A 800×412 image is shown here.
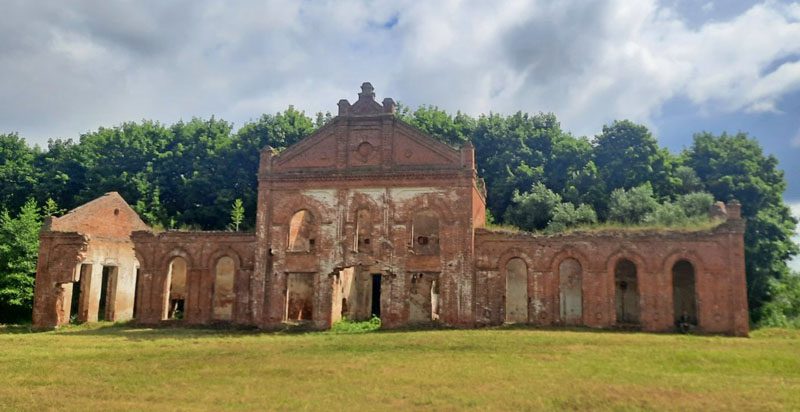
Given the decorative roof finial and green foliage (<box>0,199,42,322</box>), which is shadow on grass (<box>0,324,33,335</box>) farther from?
the decorative roof finial

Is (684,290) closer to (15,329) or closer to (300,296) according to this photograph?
(300,296)

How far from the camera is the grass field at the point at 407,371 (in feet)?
41.3

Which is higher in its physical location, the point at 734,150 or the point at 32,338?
the point at 734,150

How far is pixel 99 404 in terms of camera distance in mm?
12414

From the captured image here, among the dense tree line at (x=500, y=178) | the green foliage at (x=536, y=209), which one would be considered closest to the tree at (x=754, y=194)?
the dense tree line at (x=500, y=178)

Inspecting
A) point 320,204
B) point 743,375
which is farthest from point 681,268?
point 320,204

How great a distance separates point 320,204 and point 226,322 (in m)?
6.79

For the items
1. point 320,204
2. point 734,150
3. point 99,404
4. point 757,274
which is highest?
point 734,150

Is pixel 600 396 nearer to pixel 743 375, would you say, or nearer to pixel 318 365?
pixel 743 375

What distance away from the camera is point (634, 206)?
32656 mm

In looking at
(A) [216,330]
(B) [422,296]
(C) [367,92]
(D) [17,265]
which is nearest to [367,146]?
(C) [367,92]

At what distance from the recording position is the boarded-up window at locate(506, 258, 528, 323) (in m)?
29.3

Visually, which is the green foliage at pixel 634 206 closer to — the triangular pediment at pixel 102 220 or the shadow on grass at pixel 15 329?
the triangular pediment at pixel 102 220

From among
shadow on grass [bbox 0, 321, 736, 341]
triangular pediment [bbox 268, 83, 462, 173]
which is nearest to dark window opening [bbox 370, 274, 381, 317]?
shadow on grass [bbox 0, 321, 736, 341]
